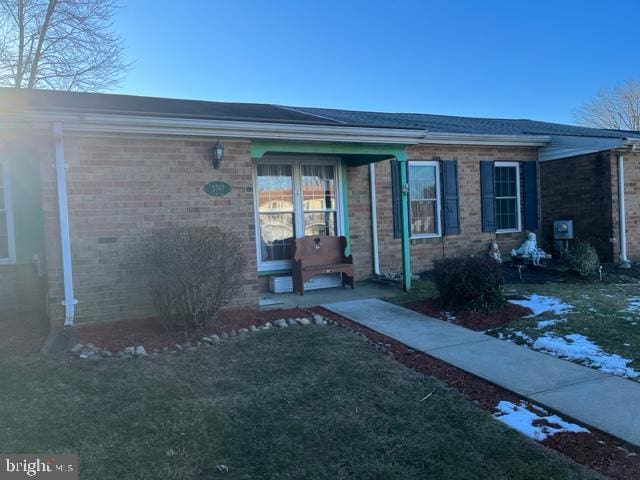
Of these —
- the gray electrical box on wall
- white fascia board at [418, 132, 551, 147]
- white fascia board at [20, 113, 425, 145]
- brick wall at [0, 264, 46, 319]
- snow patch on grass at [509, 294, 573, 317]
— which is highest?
white fascia board at [418, 132, 551, 147]

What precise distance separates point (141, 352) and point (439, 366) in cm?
312

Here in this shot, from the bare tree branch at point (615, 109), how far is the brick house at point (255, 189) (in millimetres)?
22528

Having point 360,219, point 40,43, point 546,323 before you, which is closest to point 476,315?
point 546,323

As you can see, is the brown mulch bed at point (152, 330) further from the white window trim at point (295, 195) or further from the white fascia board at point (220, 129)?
the white fascia board at point (220, 129)

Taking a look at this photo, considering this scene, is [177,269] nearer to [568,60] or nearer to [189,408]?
[189,408]

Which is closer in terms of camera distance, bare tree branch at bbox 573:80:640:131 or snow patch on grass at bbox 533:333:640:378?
snow patch on grass at bbox 533:333:640:378

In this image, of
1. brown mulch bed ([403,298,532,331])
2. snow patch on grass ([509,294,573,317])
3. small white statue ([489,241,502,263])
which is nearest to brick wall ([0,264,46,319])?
brown mulch bed ([403,298,532,331])

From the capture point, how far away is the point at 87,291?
6.26 m

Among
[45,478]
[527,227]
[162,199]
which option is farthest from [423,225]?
[45,478]

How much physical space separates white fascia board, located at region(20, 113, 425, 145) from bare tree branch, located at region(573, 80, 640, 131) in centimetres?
2750

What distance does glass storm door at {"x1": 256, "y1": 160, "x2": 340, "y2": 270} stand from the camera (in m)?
8.91

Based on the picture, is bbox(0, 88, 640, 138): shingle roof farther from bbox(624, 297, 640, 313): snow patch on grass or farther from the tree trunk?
the tree trunk

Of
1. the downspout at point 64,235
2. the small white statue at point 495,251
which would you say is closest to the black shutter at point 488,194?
the small white statue at point 495,251

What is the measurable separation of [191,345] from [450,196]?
6.97 m
